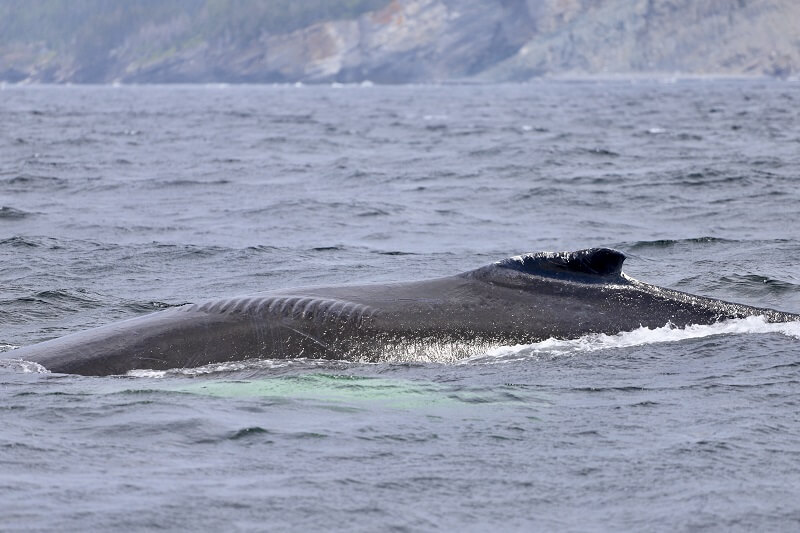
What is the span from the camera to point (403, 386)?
7828 millimetres

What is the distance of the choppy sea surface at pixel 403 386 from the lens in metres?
5.90

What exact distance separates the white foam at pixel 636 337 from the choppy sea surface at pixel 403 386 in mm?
16

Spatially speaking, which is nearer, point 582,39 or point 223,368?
point 223,368

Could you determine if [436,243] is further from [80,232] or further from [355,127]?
[355,127]

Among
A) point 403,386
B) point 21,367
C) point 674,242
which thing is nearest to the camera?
point 403,386

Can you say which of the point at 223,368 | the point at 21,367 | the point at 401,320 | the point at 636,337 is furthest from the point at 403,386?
the point at 21,367

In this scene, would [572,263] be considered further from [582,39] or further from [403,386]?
[582,39]

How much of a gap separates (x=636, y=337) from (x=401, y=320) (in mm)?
1524

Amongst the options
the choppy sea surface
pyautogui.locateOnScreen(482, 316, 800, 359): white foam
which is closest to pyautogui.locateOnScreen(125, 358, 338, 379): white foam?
the choppy sea surface

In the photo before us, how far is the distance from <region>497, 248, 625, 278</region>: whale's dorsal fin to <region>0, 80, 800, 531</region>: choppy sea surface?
46cm

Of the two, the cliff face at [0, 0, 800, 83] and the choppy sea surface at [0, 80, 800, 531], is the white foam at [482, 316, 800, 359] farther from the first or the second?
the cliff face at [0, 0, 800, 83]

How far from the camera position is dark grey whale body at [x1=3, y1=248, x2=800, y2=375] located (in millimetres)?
8227

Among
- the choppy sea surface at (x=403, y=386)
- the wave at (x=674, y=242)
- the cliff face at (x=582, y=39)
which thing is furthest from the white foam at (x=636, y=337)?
the cliff face at (x=582, y=39)

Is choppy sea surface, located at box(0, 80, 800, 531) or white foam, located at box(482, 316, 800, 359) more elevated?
white foam, located at box(482, 316, 800, 359)
